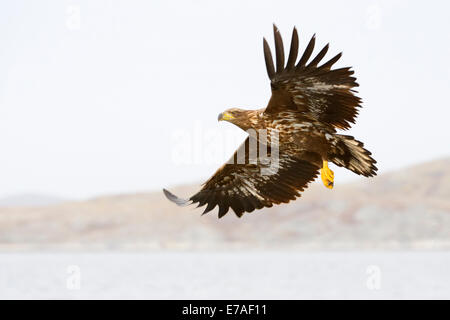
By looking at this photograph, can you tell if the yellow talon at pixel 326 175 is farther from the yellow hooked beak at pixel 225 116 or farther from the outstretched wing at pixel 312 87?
the yellow hooked beak at pixel 225 116

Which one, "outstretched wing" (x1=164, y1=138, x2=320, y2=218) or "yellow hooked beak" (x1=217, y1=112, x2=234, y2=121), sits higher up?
"yellow hooked beak" (x1=217, y1=112, x2=234, y2=121)

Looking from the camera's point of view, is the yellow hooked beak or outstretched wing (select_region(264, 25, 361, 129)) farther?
the yellow hooked beak

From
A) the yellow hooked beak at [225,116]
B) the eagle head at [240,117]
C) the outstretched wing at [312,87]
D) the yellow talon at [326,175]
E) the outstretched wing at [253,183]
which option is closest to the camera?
the outstretched wing at [312,87]

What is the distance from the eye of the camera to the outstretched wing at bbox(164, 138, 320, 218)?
10.2 meters

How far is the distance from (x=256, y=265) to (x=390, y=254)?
1860 cm

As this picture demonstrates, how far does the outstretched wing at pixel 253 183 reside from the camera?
A: 10.2 meters

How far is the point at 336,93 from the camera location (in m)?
8.77

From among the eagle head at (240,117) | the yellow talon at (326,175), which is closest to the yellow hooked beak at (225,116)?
the eagle head at (240,117)

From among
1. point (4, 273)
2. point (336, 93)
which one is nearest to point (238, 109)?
point (336, 93)

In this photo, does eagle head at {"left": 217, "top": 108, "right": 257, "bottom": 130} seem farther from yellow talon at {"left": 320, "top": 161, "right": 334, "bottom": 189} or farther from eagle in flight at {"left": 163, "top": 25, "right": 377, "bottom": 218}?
yellow talon at {"left": 320, "top": 161, "right": 334, "bottom": 189}

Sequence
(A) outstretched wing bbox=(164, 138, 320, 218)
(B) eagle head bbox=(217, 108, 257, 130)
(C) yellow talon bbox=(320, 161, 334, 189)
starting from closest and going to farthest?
(C) yellow talon bbox=(320, 161, 334, 189), (B) eagle head bbox=(217, 108, 257, 130), (A) outstretched wing bbox=(164, 138, 320, 218)

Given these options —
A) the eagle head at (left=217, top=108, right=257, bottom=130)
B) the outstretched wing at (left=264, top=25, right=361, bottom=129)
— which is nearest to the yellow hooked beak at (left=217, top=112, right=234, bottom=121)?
the eagle head at (left=217, top=108, right=257, bottom=130)
